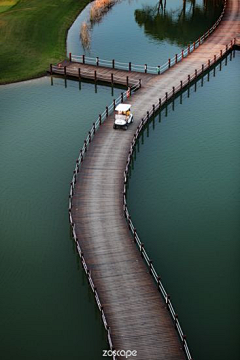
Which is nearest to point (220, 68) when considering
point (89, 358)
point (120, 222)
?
point (120, 222)

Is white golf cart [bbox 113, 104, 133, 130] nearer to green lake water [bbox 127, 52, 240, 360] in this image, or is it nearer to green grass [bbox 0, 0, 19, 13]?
green lake water [bbox 127, 52, 240, 360]

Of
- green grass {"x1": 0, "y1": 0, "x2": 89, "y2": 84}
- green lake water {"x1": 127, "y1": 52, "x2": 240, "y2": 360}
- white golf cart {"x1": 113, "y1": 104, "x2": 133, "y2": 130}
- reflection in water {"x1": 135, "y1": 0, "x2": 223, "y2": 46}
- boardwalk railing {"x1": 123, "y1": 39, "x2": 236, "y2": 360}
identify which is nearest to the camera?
boardwalk railing {"x1": 123, "y1": 39, "x2": 236, "y2": 360}

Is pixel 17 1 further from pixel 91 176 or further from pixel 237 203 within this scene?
pixel 237 203

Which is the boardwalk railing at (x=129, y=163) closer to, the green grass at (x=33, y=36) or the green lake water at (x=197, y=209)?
the green lake water at (x=197, y=209)

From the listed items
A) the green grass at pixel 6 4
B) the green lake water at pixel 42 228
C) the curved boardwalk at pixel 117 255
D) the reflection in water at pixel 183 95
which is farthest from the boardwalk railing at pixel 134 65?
the green grass at pixel 6 4

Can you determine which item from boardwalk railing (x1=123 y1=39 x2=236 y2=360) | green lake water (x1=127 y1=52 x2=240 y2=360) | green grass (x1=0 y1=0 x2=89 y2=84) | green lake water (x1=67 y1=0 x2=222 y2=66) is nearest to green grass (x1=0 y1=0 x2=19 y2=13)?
green grass (x1=0 y1=0 x2=89 y2=84)
